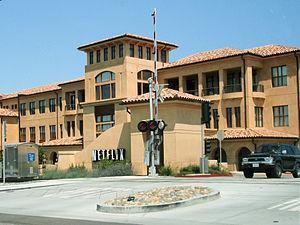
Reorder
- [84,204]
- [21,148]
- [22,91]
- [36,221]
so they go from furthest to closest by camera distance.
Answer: [22,91] → [21,148] → [84,204] → [36,221]

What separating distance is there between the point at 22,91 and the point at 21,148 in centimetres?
4464

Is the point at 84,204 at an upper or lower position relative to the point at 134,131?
lower

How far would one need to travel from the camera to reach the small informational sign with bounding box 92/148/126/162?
3825 centimetres

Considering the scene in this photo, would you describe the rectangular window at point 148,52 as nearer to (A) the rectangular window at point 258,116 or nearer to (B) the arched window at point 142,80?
(B) the arched window at point 142,80

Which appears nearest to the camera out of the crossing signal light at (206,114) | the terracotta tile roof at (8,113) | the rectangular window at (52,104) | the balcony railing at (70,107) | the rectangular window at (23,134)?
the crossing signal light at (206,114)

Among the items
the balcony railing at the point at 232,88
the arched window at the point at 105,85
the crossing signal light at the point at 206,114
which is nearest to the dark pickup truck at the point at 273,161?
the crossing signal light at the point at 206,114

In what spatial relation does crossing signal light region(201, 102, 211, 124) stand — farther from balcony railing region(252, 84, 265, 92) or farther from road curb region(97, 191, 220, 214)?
balcony railing region(252, 84, 265, 92)

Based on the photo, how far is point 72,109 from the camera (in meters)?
62.7

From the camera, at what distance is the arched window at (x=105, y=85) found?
5222cm

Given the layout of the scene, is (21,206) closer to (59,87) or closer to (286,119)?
(286,119)

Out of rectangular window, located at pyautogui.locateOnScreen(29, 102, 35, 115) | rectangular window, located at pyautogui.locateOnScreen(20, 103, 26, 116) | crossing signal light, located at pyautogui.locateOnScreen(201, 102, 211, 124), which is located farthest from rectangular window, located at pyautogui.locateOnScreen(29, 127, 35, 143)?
crossing signal light, located at pyautogui.locateOnScreen(201, 102, 211, 124)

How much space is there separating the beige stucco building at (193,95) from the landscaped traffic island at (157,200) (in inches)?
701

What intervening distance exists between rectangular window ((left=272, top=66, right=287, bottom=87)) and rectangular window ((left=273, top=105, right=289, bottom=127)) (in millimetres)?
2098

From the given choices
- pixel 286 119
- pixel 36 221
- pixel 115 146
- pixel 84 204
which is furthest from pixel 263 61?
pixel 36 221
